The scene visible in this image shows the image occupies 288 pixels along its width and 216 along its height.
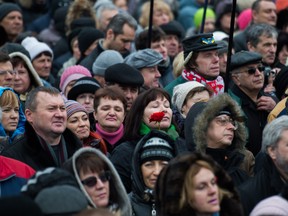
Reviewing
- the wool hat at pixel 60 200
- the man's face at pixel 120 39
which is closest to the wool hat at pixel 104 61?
the man's face at pixel 120 39

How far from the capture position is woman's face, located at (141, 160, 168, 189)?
10.4m

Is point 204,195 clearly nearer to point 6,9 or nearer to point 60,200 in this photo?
point 60,200

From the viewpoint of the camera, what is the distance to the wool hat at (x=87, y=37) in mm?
16031

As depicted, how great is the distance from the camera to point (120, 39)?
15523 millimetres

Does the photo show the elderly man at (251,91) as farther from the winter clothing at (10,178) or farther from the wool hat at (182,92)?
the winter clothing at (10,178)

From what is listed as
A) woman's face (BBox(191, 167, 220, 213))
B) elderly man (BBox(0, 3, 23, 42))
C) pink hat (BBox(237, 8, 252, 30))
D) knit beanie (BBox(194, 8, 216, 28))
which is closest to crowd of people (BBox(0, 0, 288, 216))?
woman's face (BBox(191, 167, 220, 213))

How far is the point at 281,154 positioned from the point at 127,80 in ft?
10.5

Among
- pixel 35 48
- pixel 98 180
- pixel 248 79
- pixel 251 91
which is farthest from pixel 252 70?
pixel 98 180

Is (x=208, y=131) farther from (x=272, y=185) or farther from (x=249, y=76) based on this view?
(x=249, y=76)

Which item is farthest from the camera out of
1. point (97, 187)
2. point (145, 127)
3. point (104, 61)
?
point (104, 61)

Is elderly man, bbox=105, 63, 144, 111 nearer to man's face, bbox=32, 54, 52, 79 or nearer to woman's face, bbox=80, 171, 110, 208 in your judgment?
man's face, bbox=32, 54, 52, 79

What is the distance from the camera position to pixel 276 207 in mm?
9117

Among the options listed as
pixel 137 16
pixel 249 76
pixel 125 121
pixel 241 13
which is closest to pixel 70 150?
pixel 125 121

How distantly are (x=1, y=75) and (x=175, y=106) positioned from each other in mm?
1879
